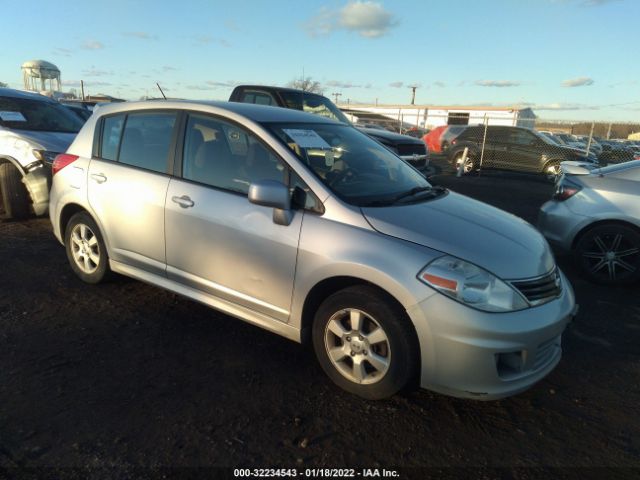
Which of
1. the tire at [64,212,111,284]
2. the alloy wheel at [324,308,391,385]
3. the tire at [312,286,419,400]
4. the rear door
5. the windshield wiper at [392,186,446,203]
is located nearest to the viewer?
the tire at [312,286,419,400]

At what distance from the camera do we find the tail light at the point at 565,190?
5430mm

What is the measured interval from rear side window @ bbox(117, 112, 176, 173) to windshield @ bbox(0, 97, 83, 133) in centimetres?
373

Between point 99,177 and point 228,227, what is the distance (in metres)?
1.58

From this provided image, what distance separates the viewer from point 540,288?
9.31 feet

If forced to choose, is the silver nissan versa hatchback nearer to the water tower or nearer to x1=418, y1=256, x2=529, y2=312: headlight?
x1=418, y1=256, x2=529, y2=312: headlight

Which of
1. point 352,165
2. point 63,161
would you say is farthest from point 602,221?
point 63,161

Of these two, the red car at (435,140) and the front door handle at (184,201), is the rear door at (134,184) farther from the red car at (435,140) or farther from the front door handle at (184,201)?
the red car at (435,140)

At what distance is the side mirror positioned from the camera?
2.97m

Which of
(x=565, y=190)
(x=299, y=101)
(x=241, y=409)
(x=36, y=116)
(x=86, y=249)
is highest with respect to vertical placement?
(x=299, y=101)

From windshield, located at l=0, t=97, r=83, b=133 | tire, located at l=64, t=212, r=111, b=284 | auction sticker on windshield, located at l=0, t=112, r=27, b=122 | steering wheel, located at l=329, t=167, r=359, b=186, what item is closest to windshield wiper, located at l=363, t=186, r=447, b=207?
steering wheel, located at l=329, t=167, r=359, b=186

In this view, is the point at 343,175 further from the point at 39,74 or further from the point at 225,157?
the point at 39,74

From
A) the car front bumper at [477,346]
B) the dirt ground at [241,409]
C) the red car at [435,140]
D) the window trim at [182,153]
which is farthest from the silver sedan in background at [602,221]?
the red car at [435,140]

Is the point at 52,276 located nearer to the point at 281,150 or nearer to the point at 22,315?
the point at 22,315

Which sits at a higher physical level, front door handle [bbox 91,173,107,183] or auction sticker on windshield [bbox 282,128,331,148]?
auction sticker on windshield [bbox 282,128,331,148]
